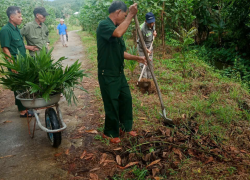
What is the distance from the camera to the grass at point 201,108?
8.73 feet

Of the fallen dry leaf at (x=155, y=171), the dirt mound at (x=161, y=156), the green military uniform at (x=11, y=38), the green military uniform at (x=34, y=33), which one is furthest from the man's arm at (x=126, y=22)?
the green military uniform at (x=34, y=33)

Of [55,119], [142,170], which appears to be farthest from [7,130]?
[142,170]

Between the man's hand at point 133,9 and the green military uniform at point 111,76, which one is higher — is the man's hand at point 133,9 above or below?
above

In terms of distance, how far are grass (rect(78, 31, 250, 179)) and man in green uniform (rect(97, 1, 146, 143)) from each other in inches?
19.1

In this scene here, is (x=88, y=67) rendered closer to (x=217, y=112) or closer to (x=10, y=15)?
(x=10, y=15)

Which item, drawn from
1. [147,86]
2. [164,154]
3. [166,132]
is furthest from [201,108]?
[164,154]

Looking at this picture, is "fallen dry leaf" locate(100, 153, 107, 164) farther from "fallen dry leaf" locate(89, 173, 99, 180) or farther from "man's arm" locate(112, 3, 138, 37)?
"man's arm" locate(112, 3, 138, 37)

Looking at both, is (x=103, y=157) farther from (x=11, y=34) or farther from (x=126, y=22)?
(x=11, y=34)

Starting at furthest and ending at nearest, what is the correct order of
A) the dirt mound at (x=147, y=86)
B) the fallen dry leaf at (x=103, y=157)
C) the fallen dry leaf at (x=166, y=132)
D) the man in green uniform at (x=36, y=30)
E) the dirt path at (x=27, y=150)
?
the dirt mound at (x=147, y=86) → the man in green uniform at (x=36, y=30) → the fallen dry leaf at (x=166, y=132) → the fallen dry leaf at (x=103, y=157) → the dirt path at (x=27, y=150)

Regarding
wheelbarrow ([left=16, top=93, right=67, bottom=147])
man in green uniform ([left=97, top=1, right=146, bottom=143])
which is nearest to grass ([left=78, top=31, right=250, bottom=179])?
man in green uniform ([left=97, top=1, right=146, bottom=143])

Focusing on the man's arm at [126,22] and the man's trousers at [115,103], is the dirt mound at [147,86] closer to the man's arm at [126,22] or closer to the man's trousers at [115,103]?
the man's trousers at [115,103]

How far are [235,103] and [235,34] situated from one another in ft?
14.6

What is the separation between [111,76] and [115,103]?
0.42 m

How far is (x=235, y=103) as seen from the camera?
461 cm
